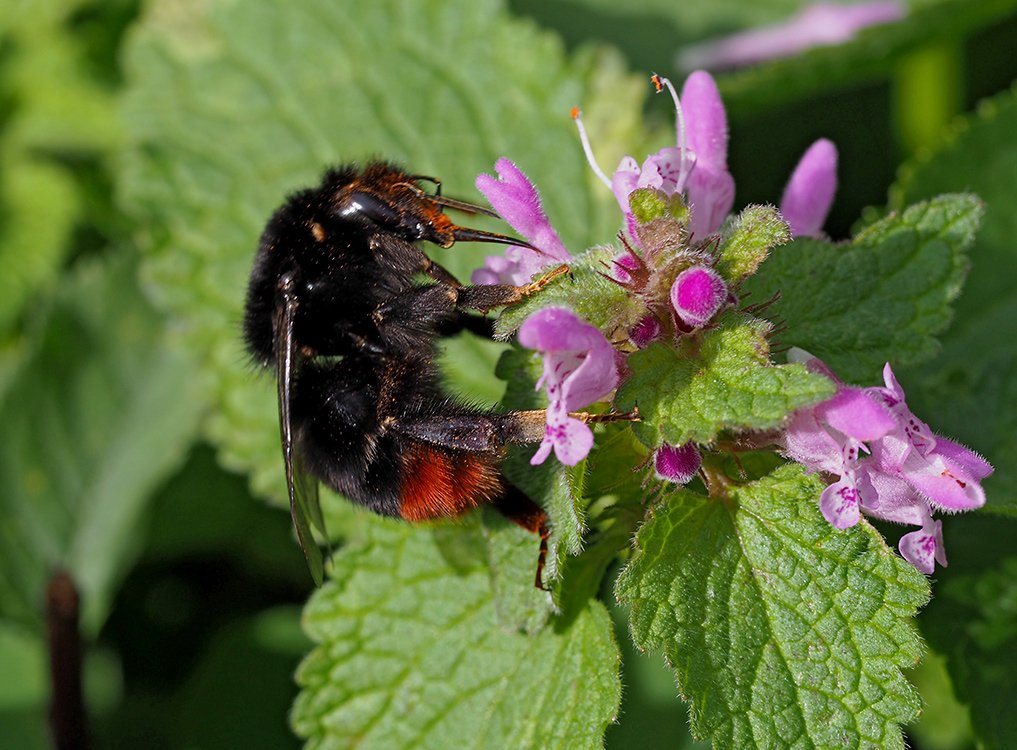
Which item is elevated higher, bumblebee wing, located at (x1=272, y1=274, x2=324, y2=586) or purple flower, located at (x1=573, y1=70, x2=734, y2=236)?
purple flower, located at (x1=573, y1=70, x2=734, y2=236)

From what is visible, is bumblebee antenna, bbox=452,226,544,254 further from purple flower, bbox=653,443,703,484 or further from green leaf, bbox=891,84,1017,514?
green leaf, bbox=891,84,1017,514

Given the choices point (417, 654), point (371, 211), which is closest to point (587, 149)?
point (371, 211)

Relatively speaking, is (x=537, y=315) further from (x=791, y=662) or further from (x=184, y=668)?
(x=184, y=668)

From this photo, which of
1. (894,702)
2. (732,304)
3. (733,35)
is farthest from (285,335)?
(733,35)

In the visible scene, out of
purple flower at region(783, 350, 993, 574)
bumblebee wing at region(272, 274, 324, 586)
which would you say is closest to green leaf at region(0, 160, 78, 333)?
bumblebee wing at region(272, 274, 324, 586)

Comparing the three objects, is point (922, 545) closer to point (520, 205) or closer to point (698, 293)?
point (698, 293)

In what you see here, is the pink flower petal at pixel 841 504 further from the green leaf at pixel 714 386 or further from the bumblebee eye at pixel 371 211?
the bumblebee eye at pixel 371 211
